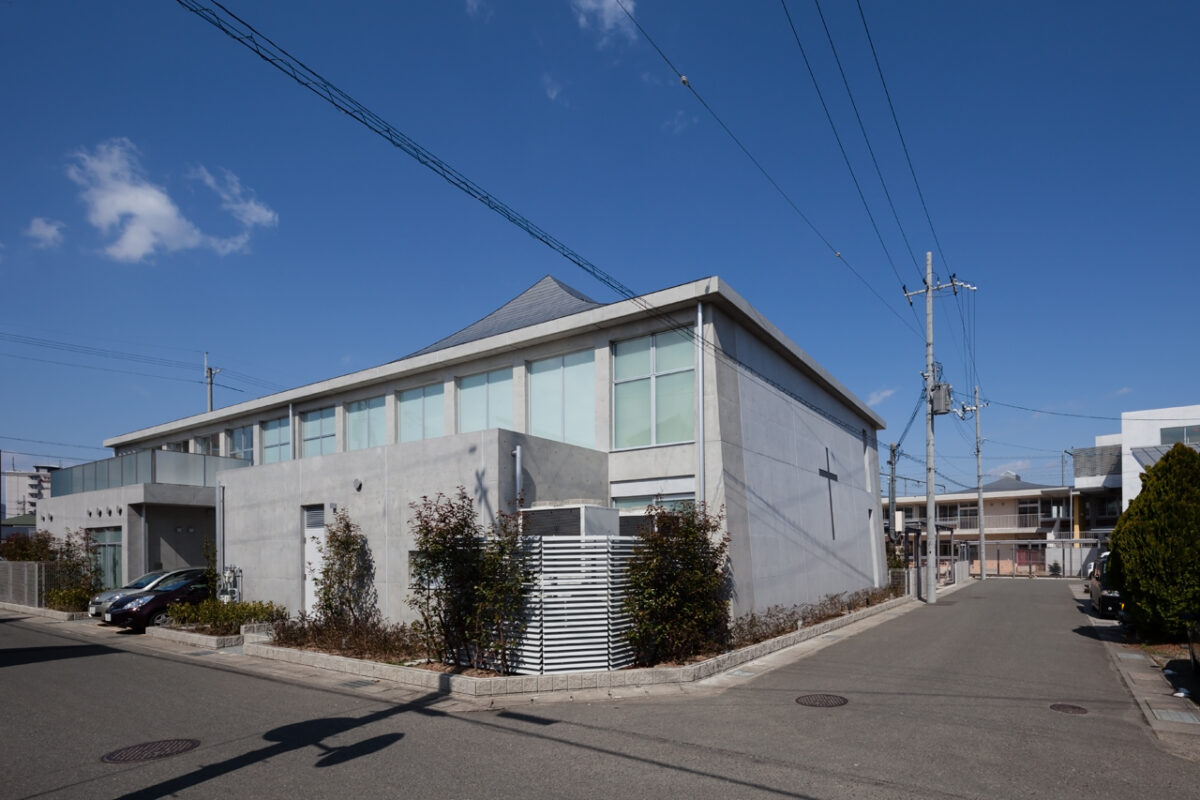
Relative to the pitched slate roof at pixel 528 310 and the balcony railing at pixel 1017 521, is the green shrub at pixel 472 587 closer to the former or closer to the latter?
the pitched slate roof at pixel 528 310

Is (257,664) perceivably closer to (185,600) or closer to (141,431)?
(185,600)

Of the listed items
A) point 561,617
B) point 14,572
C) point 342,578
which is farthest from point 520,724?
point 14,572

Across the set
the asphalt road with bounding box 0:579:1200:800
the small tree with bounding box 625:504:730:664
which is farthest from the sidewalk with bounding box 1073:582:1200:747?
the small tree with bounding box 625:504:730:664

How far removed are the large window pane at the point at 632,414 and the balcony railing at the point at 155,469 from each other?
13.5 meters

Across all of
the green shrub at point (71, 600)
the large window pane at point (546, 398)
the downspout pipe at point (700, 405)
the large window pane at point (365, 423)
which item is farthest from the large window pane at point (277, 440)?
the downspout pipe at point (700, 405)

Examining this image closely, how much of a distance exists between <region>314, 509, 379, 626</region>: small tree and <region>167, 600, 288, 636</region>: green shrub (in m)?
1.73

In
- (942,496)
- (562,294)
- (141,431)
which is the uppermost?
(562,294)

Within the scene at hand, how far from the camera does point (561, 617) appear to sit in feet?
36.3

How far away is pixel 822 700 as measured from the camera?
9883 millimetres

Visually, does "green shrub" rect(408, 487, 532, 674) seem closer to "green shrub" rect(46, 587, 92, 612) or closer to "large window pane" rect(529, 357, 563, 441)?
"large window pane" rect(529, 357, 563, 441)

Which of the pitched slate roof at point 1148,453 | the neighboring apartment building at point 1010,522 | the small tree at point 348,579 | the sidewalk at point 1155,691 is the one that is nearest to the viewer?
the sidewalk at point 1155,691

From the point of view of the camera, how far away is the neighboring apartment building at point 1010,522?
50.5m

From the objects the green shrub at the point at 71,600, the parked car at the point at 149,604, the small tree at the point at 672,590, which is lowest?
the green shrub at the point at 71,600

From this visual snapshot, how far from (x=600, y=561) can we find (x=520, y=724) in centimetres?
316
